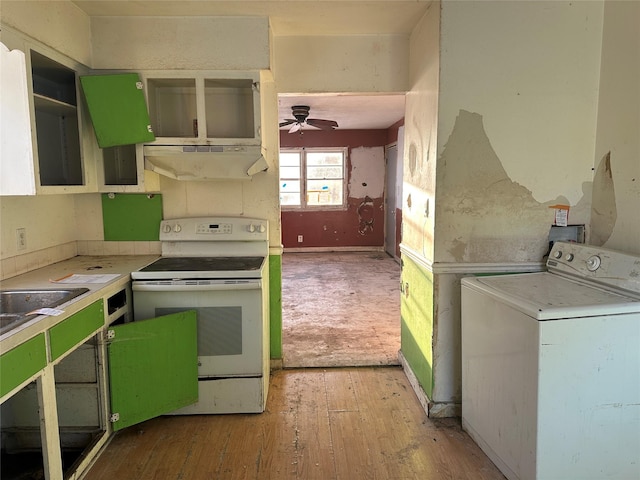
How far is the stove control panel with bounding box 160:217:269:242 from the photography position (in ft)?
9.49

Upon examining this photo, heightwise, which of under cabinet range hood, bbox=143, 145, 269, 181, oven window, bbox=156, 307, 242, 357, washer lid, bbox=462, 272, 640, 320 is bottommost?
oven window, bbox=156, 307, 242, 357

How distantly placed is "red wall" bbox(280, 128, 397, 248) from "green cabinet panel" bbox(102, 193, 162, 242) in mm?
5427

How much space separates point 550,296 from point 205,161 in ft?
6.70

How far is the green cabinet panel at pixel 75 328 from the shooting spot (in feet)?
5.57

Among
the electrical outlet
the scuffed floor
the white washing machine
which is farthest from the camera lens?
the scuffed floor

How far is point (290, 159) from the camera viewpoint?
849cm

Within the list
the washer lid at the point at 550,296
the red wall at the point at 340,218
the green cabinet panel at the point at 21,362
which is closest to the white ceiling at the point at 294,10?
the washer lid at the point at 550,296

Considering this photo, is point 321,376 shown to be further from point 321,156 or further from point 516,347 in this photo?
point 321,156

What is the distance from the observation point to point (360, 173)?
8.41m

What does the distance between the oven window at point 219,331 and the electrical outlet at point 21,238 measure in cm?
101

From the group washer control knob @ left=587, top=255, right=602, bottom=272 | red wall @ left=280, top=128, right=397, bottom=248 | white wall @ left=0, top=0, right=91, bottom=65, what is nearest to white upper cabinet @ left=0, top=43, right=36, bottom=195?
white wall @ left=0, top=0, right=91, bottom=65

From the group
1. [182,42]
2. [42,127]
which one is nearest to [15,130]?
[42,127]

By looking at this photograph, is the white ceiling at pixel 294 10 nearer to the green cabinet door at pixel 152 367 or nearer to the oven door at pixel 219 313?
the oven door at pixel 219 313

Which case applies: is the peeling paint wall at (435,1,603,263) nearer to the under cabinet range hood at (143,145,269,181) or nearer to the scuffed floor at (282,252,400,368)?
the under cabinet range hood at (143,145,269,181)
